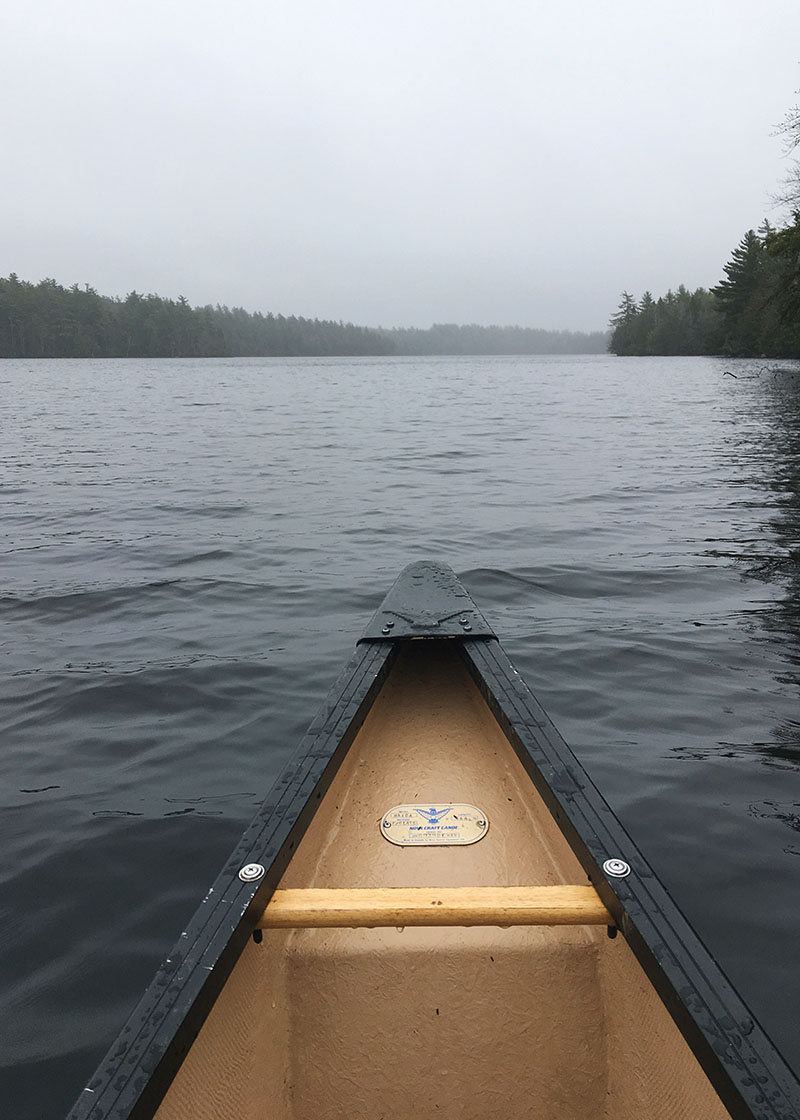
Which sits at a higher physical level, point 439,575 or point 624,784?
point 439,575

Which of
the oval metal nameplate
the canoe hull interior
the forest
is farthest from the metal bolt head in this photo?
the forest

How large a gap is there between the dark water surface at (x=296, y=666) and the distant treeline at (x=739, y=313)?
2600 centimetres

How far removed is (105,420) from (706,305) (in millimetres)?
90643

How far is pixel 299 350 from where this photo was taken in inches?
6993

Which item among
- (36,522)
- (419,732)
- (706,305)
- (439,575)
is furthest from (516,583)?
(706,305)

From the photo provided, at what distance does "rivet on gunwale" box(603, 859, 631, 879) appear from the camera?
2.04 metres

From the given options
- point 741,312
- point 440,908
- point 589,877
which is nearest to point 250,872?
point 440,908

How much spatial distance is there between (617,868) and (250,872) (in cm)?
108

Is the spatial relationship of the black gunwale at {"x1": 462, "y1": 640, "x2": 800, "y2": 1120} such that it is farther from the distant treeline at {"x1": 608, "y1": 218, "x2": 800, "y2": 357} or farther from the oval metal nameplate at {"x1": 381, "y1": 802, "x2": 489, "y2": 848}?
the distant treeline at {"x1": 608, "y1": 218, "x2": 800, "y2": 357}

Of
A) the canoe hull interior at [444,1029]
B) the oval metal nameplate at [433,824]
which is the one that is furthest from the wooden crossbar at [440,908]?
the oval metal nameplate at [433,824]

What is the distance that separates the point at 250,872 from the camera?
2074 millimetres

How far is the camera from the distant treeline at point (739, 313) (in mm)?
35216

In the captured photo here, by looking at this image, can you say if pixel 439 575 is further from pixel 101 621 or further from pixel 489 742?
pixel 101 621

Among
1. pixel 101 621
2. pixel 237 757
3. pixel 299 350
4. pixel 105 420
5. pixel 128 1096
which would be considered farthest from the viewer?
pixel 299 350
